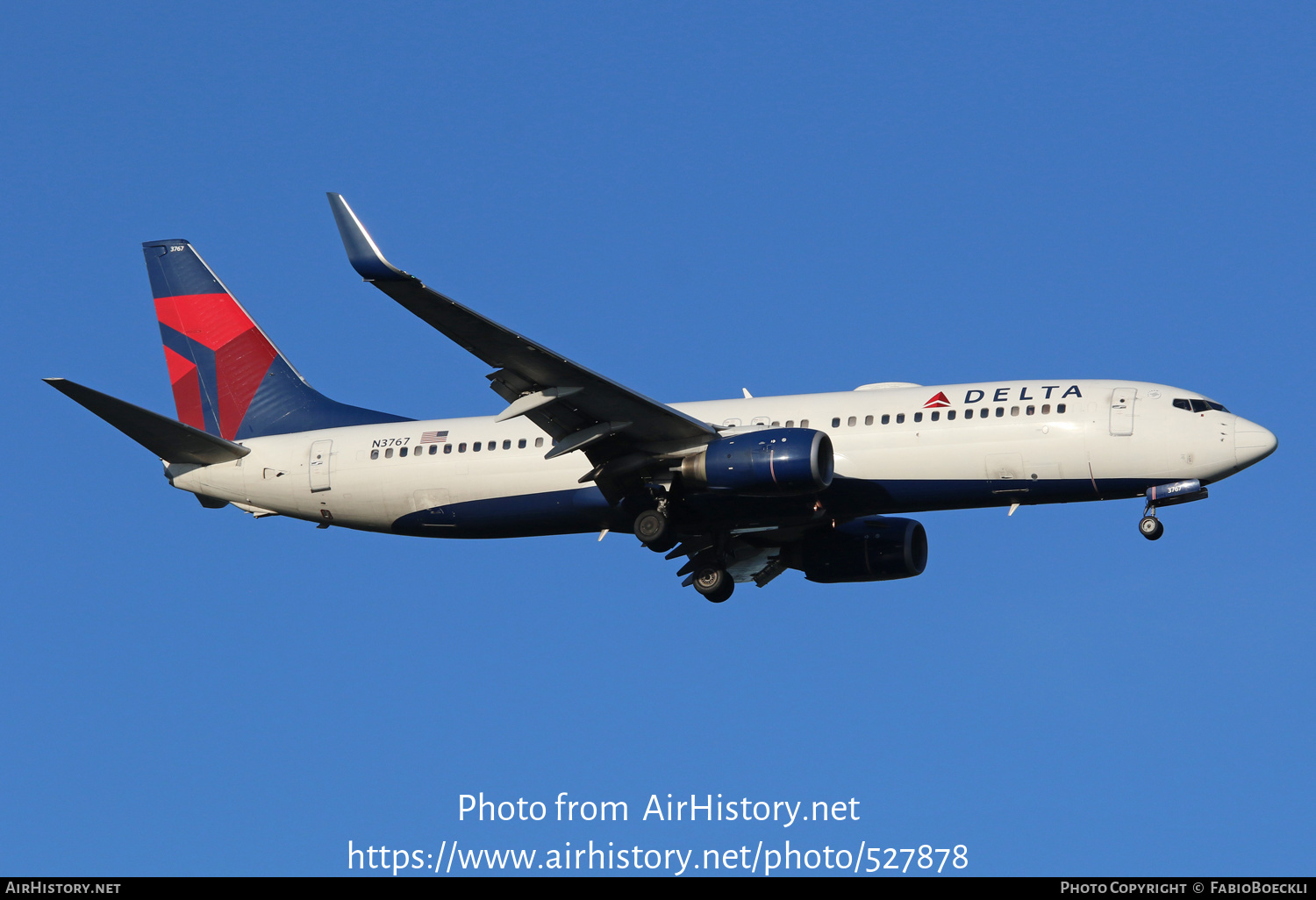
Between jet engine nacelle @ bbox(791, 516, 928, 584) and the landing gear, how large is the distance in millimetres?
5463

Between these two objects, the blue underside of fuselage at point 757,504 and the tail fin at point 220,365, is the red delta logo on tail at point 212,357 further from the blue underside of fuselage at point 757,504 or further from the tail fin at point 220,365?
the blue underside of fuselage at point 757,504

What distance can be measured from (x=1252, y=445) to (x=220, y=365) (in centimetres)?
2815

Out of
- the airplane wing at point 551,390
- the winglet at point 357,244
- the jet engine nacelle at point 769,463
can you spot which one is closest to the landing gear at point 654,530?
the airplane wing at point 551,390

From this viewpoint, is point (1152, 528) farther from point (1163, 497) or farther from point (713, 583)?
point (713, 583)

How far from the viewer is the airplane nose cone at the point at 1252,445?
36.3 m

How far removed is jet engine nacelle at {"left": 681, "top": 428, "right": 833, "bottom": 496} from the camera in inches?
1423

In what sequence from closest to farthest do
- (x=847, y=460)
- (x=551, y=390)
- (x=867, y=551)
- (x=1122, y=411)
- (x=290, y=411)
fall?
(x=551, y=390)
(x=1122, y=411)
(x=847, y=460)
(x=867, y=551)
(x=290, y=411)

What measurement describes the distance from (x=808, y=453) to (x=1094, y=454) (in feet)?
21.7

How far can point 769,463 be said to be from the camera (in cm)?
3634

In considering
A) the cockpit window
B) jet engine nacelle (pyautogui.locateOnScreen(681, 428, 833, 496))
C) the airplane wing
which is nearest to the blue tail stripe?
the airplane wing

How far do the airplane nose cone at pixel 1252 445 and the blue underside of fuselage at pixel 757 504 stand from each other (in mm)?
1957

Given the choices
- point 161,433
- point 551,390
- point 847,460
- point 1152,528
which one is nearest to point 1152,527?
point 1152,528

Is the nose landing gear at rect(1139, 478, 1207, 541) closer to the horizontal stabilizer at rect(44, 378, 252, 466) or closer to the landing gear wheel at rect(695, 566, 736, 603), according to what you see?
the landing gear wheel at rect(695, 566, 736, 603)
